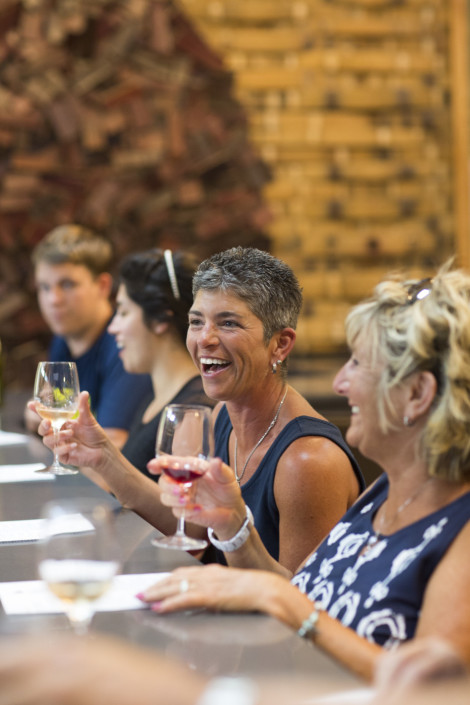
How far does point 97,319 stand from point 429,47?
2.68 m

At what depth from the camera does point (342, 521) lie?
1759mm

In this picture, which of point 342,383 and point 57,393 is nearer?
point 342,383

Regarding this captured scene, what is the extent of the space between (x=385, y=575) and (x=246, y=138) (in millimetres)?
3975

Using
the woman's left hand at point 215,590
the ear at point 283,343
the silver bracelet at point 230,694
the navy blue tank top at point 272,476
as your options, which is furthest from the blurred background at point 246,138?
the silver bracelet at point 230,694

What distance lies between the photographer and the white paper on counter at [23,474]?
2695 millimetres

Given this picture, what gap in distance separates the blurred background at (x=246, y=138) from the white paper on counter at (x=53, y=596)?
2.86 m

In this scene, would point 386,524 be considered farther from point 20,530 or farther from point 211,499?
point 20,530

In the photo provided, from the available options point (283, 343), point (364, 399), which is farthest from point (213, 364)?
point (364, 399)

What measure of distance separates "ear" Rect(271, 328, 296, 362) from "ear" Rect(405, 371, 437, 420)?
75 cm

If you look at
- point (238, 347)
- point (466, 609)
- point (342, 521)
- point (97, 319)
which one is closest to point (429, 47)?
point (97, 319)

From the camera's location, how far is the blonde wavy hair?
4.85 ft

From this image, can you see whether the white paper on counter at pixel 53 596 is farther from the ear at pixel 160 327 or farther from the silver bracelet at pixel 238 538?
the ear at pixel 160 327

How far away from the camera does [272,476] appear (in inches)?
82.0

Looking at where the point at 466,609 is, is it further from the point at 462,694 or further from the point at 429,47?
the point at 429,47
